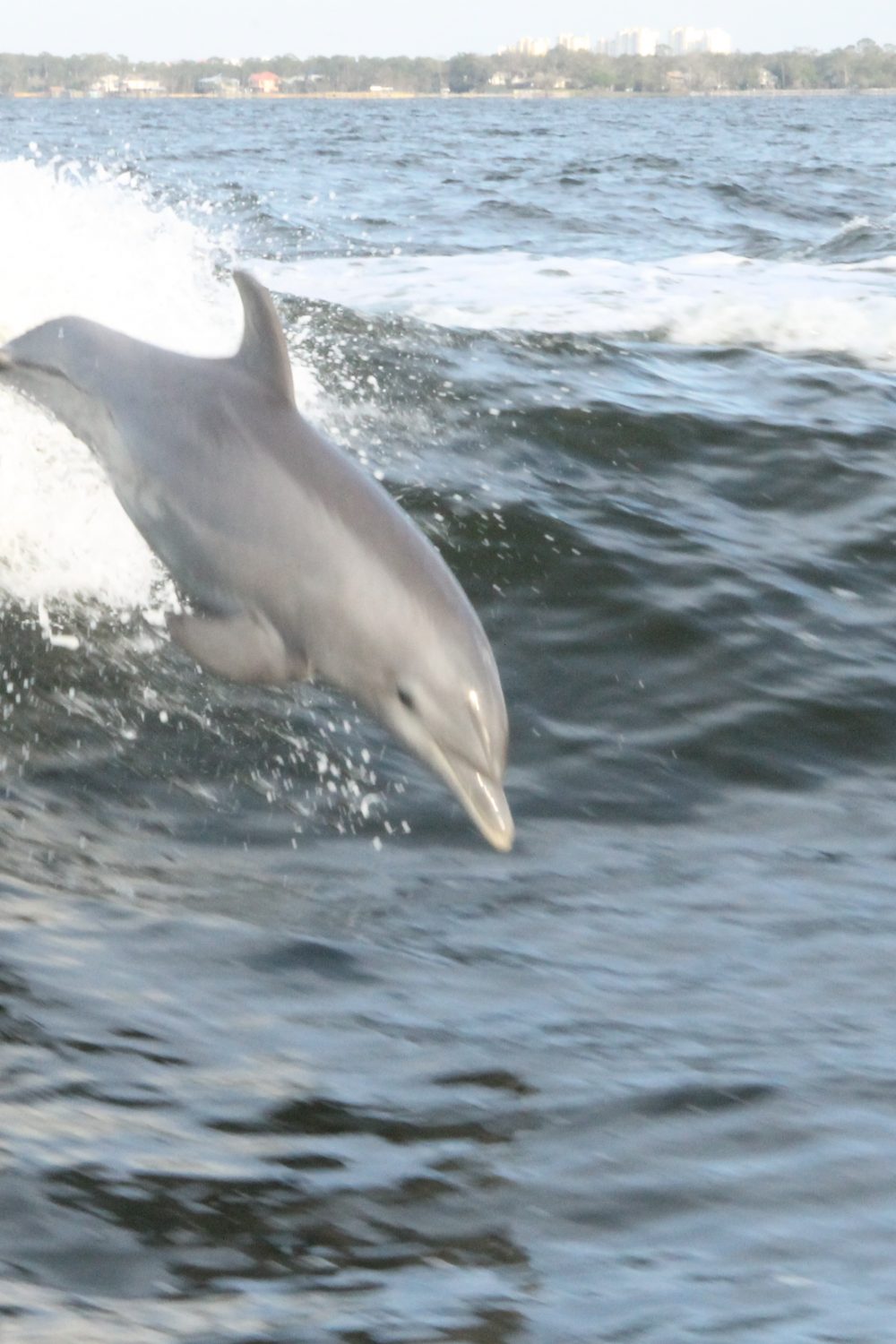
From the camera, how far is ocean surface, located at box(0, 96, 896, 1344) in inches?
158

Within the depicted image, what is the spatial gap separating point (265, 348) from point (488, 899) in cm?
211

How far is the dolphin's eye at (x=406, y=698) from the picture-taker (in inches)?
→ 185

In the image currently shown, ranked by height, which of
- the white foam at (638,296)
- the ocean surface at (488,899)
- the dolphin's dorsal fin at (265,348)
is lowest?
the ocean surface at (488,899)

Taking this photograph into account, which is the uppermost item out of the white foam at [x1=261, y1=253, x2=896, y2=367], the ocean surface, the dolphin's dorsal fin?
the white foam at [x1=261, y1=253, x2=896, y2=367]

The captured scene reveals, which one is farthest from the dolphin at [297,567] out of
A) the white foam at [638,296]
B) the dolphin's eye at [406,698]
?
the white foam at [638,296]

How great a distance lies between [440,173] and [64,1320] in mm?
36674

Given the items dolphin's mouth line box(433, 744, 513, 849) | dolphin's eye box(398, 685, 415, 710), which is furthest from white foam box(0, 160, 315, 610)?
dolphin's mouth line box(433, 744, 513, 849)

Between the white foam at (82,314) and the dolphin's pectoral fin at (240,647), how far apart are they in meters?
3.43

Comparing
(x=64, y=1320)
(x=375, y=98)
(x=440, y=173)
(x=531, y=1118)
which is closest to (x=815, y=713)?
(x=531, y=1118)

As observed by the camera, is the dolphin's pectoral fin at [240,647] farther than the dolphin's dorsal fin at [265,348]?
No

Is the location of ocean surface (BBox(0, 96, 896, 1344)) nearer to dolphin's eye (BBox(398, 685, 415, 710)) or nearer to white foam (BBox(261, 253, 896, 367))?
dolphin's eye (BBox(398, 685, 415, 710))

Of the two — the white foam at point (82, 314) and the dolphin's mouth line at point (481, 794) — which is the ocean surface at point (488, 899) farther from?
the dolphin's mouth line at point (481, 794)

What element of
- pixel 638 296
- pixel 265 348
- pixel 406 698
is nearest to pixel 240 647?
pixel 406 698

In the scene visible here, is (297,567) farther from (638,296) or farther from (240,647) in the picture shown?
(638,296)
